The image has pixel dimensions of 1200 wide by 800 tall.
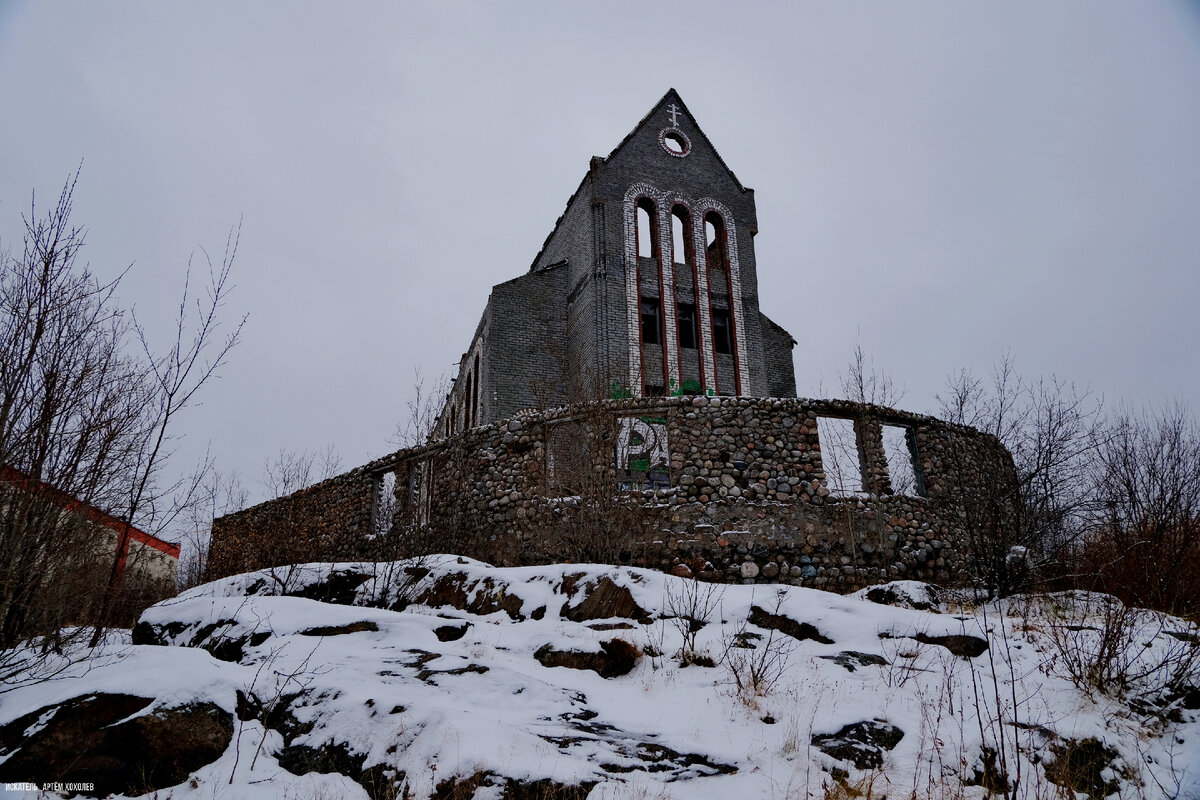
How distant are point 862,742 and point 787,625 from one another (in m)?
2.04

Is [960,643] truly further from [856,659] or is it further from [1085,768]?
[1085,768]

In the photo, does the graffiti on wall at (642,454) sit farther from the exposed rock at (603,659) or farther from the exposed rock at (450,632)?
the exposed rock at (603,659)

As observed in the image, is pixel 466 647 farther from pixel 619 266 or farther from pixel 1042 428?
pixel 619 266

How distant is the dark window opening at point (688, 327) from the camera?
1972 centimetres

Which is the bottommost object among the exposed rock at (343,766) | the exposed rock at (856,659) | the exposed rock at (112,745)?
Answer: the exposed rock at (343,766)

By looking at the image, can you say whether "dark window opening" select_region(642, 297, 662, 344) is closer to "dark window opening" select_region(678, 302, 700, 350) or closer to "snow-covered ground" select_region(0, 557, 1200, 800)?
"dark window opening" select_region(678, 302, 700, 350)

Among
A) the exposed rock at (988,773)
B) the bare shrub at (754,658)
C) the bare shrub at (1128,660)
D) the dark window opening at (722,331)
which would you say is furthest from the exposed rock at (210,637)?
the dark window opening at (722,331)

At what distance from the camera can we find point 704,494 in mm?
10859

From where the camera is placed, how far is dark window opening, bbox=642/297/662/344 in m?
19.3

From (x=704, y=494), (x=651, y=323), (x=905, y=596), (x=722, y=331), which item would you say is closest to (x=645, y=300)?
(x=651, y=323)

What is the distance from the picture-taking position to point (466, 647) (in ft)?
20.2

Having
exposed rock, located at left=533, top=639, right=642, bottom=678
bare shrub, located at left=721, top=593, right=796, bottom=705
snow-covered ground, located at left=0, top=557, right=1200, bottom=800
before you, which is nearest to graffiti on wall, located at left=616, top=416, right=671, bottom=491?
snow-covered ground, located at left=0, top=557, right=1200, bottom=800

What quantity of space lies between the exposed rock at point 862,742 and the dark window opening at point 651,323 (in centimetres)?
1495

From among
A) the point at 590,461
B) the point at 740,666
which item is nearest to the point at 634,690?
the point at 740,666
